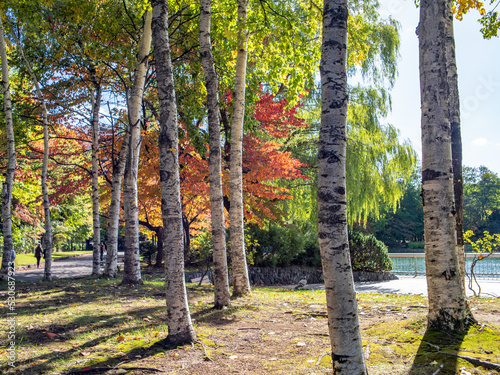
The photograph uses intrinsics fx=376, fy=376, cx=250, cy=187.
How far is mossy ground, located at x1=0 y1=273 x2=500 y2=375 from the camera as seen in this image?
3.39 m

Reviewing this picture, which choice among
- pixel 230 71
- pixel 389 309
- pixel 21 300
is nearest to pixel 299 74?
pixel 230 71

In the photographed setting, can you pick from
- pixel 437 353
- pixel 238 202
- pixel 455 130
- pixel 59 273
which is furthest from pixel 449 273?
pixel 59 273

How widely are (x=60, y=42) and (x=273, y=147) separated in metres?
7.15

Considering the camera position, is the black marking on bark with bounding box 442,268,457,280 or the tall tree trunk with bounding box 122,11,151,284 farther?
the tall tree trunk with bounding box 122,11,151,284

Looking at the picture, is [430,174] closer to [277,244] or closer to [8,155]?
[8,155]

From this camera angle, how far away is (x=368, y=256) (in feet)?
52.9

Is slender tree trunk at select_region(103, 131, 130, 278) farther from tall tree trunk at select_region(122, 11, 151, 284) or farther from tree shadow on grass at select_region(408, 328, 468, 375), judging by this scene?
tree shadow on grass at select_region(408, 328, 468, 375)

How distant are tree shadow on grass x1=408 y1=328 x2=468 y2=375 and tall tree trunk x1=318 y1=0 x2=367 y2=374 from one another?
29.8 inches

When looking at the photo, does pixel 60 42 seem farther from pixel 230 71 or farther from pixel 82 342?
pixel 82 342

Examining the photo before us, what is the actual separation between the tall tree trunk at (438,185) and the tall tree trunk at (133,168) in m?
6.56

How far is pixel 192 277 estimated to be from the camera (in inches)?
616

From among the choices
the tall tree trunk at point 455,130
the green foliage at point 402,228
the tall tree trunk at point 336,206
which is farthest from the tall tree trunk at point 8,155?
the green foliage at point 402,228

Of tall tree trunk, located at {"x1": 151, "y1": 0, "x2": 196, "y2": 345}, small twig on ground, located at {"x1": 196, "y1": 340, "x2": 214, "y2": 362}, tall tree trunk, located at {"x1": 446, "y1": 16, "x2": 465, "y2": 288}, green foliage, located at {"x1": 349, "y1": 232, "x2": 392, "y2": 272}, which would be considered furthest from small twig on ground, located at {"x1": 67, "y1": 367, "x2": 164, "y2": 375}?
green foliage, located at {"x1": 349, "y1": 232, "x2": 392, "y2": 272}

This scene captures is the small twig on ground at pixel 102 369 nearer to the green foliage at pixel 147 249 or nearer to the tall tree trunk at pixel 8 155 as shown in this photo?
the tall tree trunk at pixel 8 155
